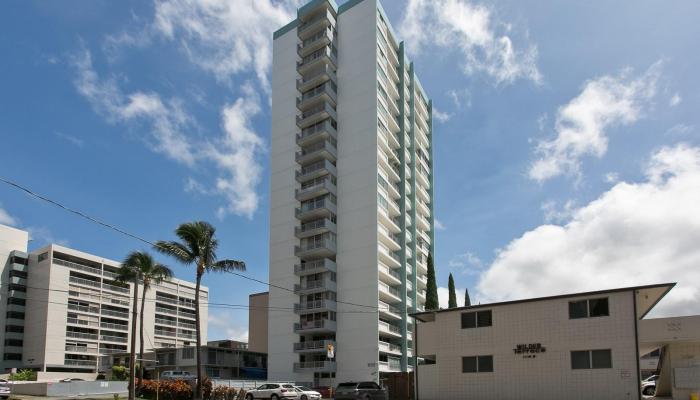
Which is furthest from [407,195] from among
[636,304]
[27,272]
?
[27,272]

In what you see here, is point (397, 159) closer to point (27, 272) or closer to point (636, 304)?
point (636, 304)

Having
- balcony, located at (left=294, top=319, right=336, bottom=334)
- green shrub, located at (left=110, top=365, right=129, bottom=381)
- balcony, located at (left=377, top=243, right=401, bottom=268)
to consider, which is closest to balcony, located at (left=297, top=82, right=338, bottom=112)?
balcony, located at (left=377, top=243, right=401, bottom=268)

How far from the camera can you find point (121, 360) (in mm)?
91438

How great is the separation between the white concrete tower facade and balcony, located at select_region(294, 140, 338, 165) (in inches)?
5.8

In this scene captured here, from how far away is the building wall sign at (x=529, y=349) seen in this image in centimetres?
3779

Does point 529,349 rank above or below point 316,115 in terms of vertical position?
below

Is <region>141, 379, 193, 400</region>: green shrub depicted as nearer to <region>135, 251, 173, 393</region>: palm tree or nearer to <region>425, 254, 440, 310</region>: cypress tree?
<region>135, 251, 173, 393</region>: palm tree

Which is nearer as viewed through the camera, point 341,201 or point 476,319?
point 476,319

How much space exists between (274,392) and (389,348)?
99.3ft

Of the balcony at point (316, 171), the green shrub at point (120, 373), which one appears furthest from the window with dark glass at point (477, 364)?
the green shrub at point (120, 373)

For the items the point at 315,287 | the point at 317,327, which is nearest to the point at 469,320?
the point at 317,327

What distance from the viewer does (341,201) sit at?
77.9m

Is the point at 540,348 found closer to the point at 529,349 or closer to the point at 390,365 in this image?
the point at 529,349

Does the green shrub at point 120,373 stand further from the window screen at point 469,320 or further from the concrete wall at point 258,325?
the window screen at point 469,320
